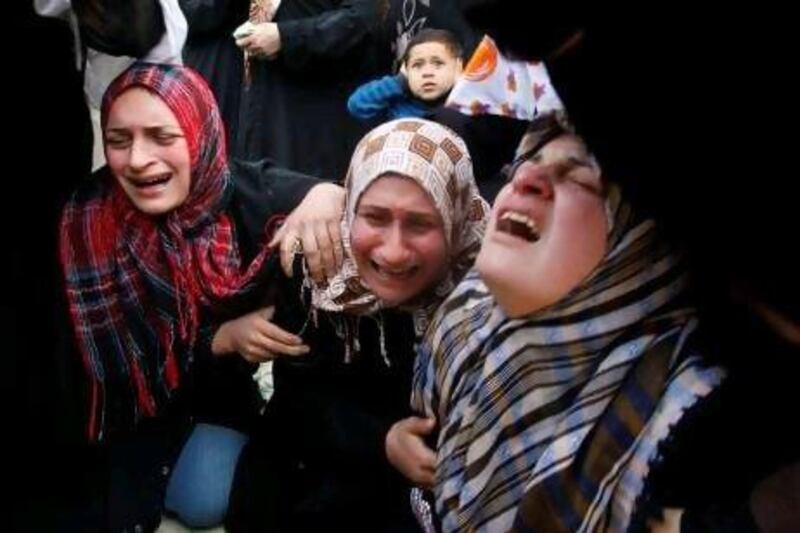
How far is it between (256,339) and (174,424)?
13.6 inches

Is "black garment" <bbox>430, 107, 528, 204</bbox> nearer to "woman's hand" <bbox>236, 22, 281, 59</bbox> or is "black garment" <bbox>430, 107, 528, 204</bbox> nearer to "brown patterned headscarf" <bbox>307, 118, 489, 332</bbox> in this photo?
"brown patterned headscarf" <bbox>307, 118, 489, 332</bbox>

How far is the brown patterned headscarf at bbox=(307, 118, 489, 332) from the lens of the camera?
1530mm

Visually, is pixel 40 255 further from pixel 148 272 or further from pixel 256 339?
pixel 256 339

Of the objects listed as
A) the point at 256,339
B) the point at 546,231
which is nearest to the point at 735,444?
the point at 546,231

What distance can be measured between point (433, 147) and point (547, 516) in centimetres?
66

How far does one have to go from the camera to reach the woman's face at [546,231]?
42.5 inches

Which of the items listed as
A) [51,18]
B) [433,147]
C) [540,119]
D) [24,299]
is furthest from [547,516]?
[51,18]

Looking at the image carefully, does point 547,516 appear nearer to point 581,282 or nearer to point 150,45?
point 581,282

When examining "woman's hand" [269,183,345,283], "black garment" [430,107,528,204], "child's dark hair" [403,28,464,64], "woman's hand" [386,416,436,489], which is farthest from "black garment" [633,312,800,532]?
"child's dark hair" [403,28,464,64]

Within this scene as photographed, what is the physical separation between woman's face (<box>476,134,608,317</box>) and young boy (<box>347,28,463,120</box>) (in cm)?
144

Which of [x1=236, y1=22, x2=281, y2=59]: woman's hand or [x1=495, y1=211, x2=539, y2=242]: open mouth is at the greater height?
[x1=236, y1=22, x2=281, y2=59]: woman's hand

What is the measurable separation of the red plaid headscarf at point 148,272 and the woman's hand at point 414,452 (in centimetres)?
43

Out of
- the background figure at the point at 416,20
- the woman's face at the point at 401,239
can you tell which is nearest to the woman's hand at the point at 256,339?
the woman's face at the point at 401,239

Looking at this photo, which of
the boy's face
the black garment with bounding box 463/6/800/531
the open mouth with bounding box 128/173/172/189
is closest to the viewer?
the black garment with bounding box 463/6/800/531
